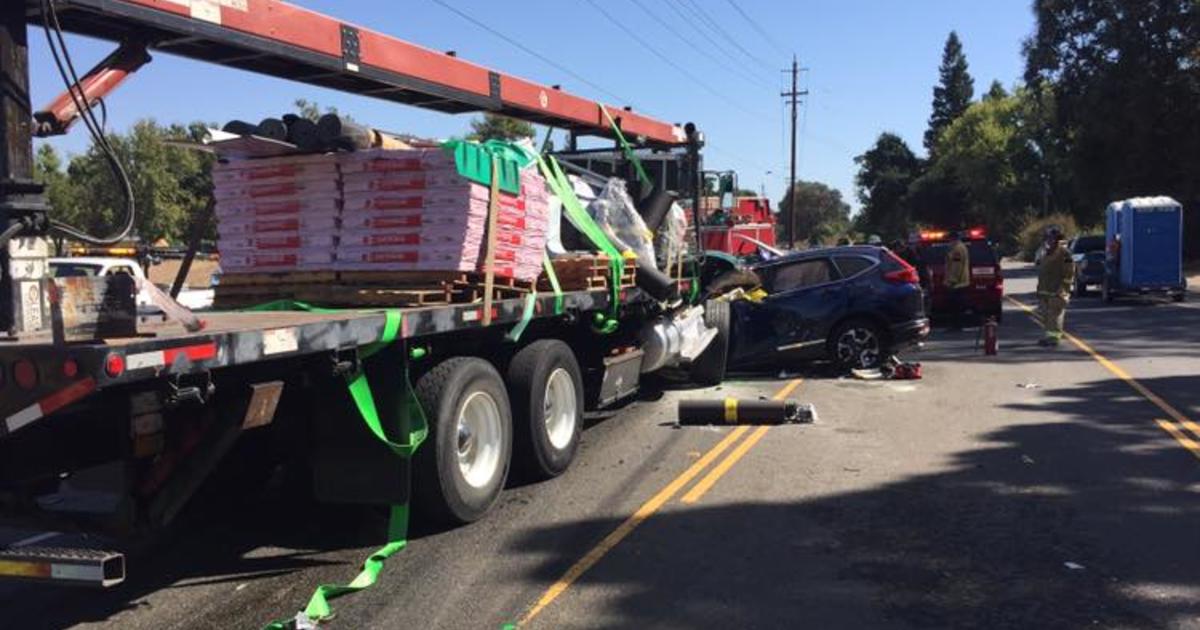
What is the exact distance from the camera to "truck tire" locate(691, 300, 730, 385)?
12.0 meters

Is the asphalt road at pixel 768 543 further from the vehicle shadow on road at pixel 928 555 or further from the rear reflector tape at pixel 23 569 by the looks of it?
the rear reflector tape at pixel 23 569

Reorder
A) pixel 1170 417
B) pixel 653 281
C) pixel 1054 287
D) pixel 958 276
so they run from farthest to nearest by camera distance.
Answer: pixel 958 276 < pixel 1054 287 < pixel 1170 417 < pixel 653 281

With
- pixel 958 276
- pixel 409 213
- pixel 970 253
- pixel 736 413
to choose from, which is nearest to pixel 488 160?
pixel 409 213

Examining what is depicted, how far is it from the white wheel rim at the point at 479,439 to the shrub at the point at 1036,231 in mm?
65578

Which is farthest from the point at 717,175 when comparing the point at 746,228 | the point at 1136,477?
the point at 746,228

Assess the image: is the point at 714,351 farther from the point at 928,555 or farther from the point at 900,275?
the point at 928,555

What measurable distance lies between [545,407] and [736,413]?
9.17 ft

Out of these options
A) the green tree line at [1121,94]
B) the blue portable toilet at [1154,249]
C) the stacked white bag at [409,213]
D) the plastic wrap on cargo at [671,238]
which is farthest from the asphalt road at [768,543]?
the green tree line at [1121,94]

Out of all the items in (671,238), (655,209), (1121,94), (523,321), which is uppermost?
(1121,94)

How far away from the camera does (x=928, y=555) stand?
5.60 meters

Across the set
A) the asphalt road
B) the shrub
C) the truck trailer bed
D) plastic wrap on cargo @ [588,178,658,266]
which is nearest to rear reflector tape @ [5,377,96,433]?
the truck trailer bed

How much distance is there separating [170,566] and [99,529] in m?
1.25

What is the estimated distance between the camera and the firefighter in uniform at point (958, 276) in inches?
729

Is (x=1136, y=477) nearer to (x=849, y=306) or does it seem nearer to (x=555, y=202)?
(x=555, y=202)
